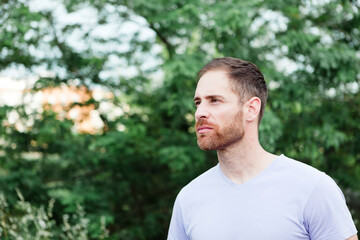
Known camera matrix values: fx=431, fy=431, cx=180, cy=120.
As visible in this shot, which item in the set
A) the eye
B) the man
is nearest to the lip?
the man

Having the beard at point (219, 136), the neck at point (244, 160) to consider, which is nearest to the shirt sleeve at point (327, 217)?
the neck at point (244, 160)

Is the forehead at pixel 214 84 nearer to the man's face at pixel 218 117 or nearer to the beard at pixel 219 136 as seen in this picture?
the man's face at pixel 218 117

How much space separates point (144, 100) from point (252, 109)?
4.80 meters

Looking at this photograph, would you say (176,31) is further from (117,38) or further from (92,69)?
(92,69)

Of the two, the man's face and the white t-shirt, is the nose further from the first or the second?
the white t-shirt

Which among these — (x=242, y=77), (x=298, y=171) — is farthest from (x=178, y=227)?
(x=242, y=77)

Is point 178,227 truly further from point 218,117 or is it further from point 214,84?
A: point 214,84

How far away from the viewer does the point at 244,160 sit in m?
1.86

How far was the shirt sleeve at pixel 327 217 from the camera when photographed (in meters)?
1.61

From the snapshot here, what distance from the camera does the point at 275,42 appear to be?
5.94m

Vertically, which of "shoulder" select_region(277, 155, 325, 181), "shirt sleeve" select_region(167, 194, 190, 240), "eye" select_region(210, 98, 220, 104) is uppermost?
"eye" select_region(210, 98, 220, 104)

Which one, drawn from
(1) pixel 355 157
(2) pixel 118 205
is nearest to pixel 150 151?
(2) pixel 118 205

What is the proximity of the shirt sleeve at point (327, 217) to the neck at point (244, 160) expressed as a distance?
277mm

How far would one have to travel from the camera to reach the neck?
1.84 meters
